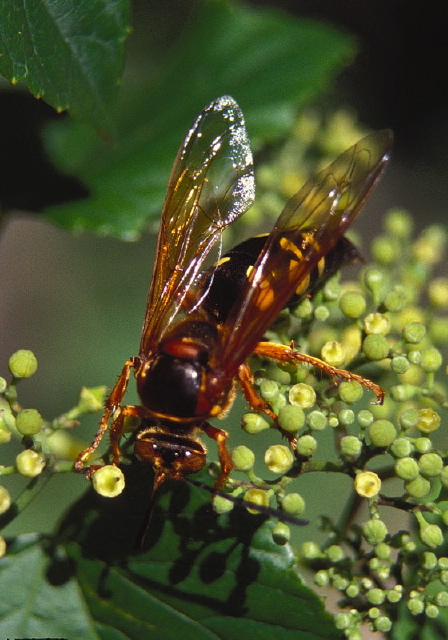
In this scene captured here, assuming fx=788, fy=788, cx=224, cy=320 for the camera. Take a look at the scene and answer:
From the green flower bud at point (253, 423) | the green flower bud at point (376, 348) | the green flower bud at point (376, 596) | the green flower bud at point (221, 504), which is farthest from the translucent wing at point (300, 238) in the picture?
the green flower bud at point (376, 596)

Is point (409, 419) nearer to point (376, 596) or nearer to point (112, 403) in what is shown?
point (376, 596)

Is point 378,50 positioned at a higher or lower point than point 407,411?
lower

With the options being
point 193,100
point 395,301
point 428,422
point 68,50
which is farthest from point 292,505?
point 193,100

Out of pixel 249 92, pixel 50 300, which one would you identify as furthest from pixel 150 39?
pixel 249 92

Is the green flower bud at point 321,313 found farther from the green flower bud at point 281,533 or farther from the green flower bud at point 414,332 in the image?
the green flower bud at point 281,533

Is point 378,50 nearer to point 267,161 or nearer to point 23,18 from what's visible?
point 267,161

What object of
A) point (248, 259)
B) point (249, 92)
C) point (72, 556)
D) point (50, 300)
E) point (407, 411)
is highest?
point (249, 92)

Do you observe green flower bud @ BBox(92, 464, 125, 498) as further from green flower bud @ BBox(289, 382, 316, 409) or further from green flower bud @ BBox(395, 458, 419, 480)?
green flower bud @ BBox(395, 458, 419, 480)
